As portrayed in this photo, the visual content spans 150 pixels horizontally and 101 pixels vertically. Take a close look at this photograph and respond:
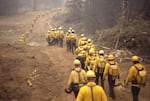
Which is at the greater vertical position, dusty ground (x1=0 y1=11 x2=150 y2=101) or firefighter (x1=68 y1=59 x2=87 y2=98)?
firefighter (x1=68 y1=59 x2=87 y2=98)

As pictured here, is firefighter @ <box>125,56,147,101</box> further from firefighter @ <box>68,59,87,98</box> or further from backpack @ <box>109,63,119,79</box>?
firefighter @ <box>68,59,87,98</box>

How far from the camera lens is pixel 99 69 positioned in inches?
631

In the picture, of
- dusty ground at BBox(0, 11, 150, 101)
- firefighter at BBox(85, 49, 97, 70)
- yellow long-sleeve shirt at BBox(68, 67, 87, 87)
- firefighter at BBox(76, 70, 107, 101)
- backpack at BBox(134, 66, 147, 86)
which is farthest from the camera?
dusty ground at BBox(0, 11, 150, 101)

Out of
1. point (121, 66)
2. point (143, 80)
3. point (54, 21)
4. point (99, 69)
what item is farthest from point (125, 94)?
point (54, 21)

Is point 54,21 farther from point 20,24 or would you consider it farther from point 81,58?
point 81,58

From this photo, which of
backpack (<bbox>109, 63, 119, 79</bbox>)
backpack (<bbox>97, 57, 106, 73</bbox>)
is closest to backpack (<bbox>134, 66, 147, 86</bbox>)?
backpack (<bbox>109, 63, 119, 79</bbox>)

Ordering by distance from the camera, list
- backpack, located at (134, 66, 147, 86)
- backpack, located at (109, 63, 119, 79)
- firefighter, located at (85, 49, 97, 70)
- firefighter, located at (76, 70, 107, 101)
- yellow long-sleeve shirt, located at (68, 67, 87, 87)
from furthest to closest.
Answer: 1. firefighter, located at (85, 49, 97, 70)
2. backpack, located at (109, 63, 119, 79)
3. backpack, located at (134, 66, 147, 86)
4. yellow long-sleeve shirt, located at (68, 67, 87, 87)
5. firefighter, located at (76, 70, 107, 101)

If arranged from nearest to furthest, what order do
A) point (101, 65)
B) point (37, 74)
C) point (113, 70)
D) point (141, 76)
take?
point (141, 76) < point (113, 70) < point (101, 65) < point (37, 74)

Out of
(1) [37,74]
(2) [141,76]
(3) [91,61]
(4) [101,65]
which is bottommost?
(1) [37,74]

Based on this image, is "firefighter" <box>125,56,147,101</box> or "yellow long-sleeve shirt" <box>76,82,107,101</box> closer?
"yellow long-sleeve shirt" <box>76,82,107,101</box>

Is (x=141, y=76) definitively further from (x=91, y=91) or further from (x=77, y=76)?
(x=91, y=91)

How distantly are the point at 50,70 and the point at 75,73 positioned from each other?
34.0 ft

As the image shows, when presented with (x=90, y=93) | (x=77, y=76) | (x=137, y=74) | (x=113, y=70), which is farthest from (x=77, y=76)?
(x=113, y=70)

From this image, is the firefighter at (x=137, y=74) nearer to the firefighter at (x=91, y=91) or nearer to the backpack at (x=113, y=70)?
the backpack at (x=113, y=70)
